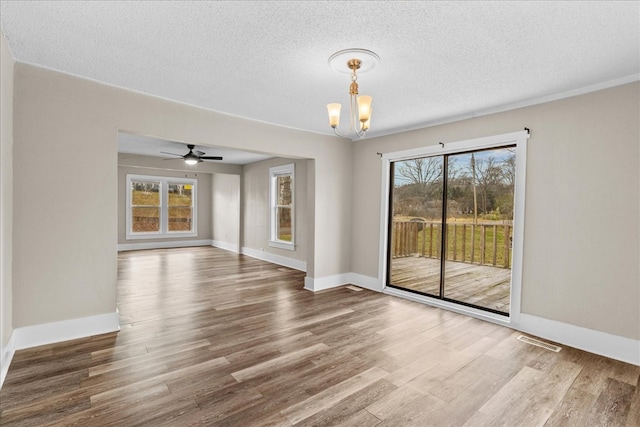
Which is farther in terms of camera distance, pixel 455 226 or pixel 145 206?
pixel 145 206

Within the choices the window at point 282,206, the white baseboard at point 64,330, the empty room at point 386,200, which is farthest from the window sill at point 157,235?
the white baseboard at point 64,330

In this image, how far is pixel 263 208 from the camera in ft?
25.9

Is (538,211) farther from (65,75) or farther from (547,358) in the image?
(65,75)

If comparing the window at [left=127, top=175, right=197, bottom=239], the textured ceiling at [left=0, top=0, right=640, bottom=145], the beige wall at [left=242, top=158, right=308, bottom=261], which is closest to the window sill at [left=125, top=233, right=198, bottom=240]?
the window at [left=127, top=175, right=197, bottom=239]

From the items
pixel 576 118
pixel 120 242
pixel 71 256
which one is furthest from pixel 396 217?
pixel 120 242

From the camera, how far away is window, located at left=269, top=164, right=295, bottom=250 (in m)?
7.02

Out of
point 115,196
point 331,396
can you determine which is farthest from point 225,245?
point 331,396

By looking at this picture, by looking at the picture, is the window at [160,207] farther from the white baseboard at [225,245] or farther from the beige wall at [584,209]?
the beige wall at [584,209]

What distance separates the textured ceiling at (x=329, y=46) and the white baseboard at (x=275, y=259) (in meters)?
3.95

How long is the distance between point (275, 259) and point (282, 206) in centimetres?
124

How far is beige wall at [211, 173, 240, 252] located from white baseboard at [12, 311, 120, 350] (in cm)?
558

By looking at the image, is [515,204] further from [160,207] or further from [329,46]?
[160,207]

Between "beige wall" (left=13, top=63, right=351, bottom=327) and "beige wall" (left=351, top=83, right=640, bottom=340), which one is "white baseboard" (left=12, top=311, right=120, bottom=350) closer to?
"beige wall" (left=13, top=63, right=351, bottom=327)

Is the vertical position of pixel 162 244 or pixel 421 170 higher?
pixel 421 170
